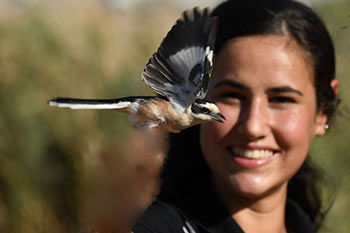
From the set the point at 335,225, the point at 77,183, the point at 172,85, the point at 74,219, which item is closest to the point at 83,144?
the point at 77,183

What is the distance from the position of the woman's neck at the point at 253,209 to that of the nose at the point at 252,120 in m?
0.22

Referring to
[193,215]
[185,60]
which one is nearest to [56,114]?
[193,215]

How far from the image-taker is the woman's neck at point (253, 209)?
110 centimetres

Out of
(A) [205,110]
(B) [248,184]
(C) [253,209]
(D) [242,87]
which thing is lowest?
(C) [253,209]

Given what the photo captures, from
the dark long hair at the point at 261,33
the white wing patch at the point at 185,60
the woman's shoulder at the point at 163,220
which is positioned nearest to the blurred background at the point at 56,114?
the dark long hair at the point at 261,33

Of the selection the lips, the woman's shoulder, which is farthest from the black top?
the lips

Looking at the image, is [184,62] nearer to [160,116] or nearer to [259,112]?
[160,116]

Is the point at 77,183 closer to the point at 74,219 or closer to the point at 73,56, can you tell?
the point at 74,219

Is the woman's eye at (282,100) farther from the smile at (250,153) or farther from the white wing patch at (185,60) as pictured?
the white wing patch at (185,60)

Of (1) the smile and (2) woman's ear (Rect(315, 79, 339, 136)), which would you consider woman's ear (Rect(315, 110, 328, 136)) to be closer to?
(2) woman's ear (Rect(315, 79, 339, 136))

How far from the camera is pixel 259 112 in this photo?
919mm

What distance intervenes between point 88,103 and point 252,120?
505 mm

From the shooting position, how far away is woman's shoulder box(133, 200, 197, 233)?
891 millimetres

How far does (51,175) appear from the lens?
1.53 meters
